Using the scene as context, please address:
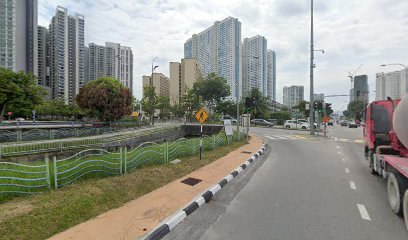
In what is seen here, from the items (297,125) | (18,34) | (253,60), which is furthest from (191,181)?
(18,34)

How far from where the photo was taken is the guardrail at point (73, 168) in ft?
17.3

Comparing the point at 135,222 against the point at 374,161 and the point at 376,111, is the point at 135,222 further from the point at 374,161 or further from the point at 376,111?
the point at 376,111

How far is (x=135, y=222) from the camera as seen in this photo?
4.16 m

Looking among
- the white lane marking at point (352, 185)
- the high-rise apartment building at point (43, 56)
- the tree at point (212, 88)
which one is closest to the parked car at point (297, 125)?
the tree at point (212, 88)

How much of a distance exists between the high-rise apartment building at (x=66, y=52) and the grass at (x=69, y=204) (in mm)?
69496

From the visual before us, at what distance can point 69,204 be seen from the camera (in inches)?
178

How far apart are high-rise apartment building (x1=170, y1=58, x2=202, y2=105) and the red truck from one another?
6900 centimetres

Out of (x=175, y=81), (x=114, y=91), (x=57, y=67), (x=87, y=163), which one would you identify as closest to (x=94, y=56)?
(x=57, y=67)

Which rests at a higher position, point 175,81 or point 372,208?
point 175,81

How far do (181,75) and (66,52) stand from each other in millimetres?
35970

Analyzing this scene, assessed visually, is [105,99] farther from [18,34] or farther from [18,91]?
[18,34]

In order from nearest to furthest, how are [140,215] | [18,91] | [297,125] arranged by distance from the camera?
[140,215], [18,91], [297,125]

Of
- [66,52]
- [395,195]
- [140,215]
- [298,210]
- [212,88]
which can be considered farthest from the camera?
[66,52]

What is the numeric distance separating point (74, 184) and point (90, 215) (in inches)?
75.1
